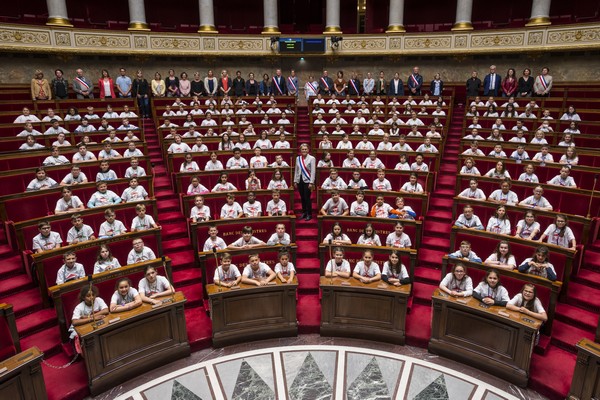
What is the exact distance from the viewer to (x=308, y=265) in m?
5.79

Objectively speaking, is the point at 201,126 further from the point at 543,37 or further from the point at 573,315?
the point at 543,37

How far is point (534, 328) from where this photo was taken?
377 centimetres

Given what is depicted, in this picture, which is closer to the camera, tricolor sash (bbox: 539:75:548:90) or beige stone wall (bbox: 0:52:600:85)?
tricolor sash (bbox: 539:75:548:90)

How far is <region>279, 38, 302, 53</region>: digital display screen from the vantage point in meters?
12.2

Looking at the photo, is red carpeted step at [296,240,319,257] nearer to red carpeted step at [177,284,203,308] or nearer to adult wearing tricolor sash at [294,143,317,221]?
adult wearing tricolor sash at [294,143,317,221]

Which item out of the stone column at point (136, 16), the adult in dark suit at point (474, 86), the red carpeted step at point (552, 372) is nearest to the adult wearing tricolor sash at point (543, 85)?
the adult in dark suit at point (474, 86)

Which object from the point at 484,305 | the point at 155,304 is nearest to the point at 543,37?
the point at 484,305

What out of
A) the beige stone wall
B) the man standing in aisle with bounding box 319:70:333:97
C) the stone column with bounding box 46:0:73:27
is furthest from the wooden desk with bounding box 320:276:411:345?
the stone column with bounding box 46:0:73:27

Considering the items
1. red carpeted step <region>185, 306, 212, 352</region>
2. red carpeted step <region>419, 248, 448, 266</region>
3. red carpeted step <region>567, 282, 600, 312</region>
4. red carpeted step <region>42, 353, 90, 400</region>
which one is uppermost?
red carpeted step <region>419, 248, 448, 266</region>

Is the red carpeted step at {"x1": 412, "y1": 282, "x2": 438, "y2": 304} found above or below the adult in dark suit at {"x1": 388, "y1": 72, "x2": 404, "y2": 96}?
below

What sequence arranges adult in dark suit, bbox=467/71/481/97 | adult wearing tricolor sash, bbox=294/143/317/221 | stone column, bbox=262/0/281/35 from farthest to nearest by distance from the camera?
stone column, bbox=262/0/281/35 < adult in dark suit, bbox=467/71/481/97 < adult wearing tricolor sash, bbox=294/143/317/221

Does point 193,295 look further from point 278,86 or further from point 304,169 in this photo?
point 278,86

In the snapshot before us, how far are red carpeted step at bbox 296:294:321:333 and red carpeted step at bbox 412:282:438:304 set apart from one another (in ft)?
3.77

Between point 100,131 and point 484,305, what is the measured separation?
6993 millimetres
